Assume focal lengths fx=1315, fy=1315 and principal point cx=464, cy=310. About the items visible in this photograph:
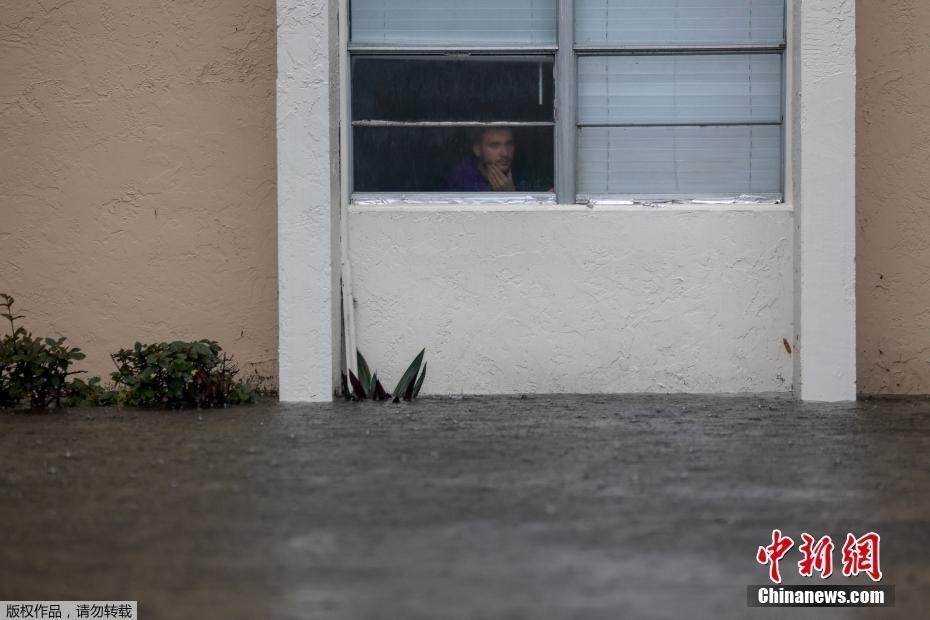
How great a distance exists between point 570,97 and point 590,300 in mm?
1209

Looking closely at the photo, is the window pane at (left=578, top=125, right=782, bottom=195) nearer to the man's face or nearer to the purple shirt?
the man's face

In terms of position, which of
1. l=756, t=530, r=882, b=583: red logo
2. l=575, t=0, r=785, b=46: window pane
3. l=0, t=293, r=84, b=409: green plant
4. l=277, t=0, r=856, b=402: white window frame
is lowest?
l=756, t=530, r=882, b=583: red logo

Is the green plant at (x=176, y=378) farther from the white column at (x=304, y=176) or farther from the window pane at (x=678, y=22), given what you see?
the window pane at (x=678, y=22)

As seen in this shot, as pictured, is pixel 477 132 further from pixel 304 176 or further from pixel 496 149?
pixel 304 176

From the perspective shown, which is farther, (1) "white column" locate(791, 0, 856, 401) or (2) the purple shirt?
(2) the purple shirt

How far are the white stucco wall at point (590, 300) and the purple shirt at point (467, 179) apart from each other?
27 centimetres

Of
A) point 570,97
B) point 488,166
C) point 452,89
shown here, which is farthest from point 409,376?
point 570,97

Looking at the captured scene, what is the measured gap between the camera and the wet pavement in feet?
10.2

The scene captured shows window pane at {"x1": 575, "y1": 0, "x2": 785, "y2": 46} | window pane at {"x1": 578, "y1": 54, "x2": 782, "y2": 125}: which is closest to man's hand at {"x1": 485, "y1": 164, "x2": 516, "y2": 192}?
window pane at {"x1": 578, "y1": 54, "x2": 782, "y2": 125}

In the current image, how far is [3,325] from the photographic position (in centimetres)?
771

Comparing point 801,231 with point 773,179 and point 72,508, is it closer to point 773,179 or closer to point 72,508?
point 773,179

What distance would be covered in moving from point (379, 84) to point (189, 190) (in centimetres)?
128

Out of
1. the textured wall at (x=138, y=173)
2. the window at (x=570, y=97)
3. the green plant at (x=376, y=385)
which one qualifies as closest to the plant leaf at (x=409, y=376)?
the green plant at (x=376, y=385)

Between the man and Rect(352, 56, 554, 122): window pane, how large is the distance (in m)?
0.11
